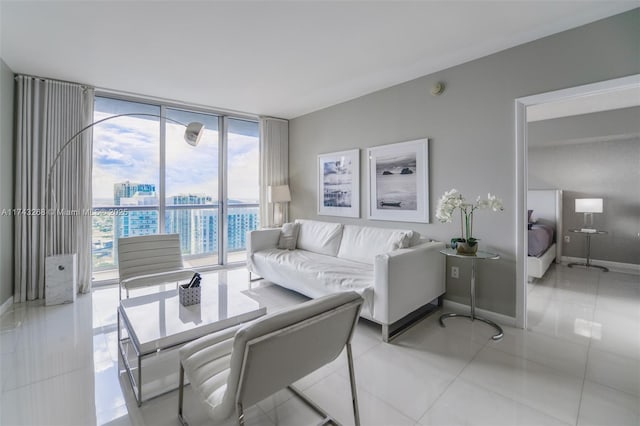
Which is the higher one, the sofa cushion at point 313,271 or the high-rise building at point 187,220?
the high-rise building at point 187,220

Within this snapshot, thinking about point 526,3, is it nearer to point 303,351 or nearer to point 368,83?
point 368,83

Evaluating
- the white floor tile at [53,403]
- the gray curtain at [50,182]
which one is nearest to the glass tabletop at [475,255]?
the white floor tile at [53,403]

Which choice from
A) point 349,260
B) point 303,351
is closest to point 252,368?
point 303,351

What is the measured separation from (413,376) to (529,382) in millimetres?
749

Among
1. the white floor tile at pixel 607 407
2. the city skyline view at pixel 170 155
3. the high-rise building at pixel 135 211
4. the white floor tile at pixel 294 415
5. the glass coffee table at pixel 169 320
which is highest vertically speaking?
the city skyline view at pixel 170 155

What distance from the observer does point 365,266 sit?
3230 mm

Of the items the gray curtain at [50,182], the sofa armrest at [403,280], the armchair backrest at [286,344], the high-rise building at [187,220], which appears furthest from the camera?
the high-rise building at [187,220]

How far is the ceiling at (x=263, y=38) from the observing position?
2.15m

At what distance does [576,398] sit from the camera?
5.67ft

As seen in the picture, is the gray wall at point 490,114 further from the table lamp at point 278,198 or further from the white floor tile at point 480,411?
the table lamp at point 278,198

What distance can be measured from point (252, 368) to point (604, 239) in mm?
6280

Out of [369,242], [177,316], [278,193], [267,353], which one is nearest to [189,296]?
[177,316]

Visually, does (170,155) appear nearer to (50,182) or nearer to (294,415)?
(50,182)

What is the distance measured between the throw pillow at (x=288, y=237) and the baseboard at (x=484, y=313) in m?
2.14
